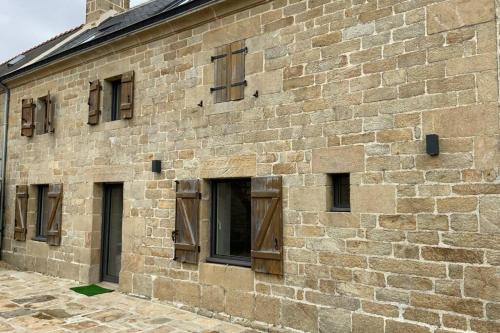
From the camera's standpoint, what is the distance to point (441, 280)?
162 inches

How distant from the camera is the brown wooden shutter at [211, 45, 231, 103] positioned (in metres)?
6.05

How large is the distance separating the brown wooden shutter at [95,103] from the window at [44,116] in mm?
1420

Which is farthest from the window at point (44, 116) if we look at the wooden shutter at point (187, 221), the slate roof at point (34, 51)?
the wooden shutter at point (187, 221)

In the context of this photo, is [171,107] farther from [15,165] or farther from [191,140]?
[15,165]

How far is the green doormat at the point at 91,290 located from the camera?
23.8 feet

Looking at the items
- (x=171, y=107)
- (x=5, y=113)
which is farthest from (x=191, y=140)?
(x=5, y=113)

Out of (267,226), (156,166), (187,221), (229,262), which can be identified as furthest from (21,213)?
(267,226)

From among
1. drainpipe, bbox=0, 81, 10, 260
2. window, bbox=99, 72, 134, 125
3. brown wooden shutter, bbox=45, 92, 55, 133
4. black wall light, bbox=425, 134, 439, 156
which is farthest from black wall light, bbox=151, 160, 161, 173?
drainpipe, bbox=0, 81, 10, 260

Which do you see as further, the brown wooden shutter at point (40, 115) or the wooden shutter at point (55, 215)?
the brown wooden shutter at point (40, 115)

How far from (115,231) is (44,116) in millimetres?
3317

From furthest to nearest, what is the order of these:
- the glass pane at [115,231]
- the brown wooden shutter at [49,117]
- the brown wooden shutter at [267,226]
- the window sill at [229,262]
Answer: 1. the brown wooden shutter at [49,117]
2. the glass pane at [115,231]
3. the window sill at [229,262]
4. the brown wooden shutter at [267,226]

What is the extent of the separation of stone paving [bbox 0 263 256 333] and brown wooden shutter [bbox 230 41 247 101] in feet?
10.0

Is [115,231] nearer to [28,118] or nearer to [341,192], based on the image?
[28,118]

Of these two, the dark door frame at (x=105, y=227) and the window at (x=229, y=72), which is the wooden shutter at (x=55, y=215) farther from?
the window at (x=229, y=72)
